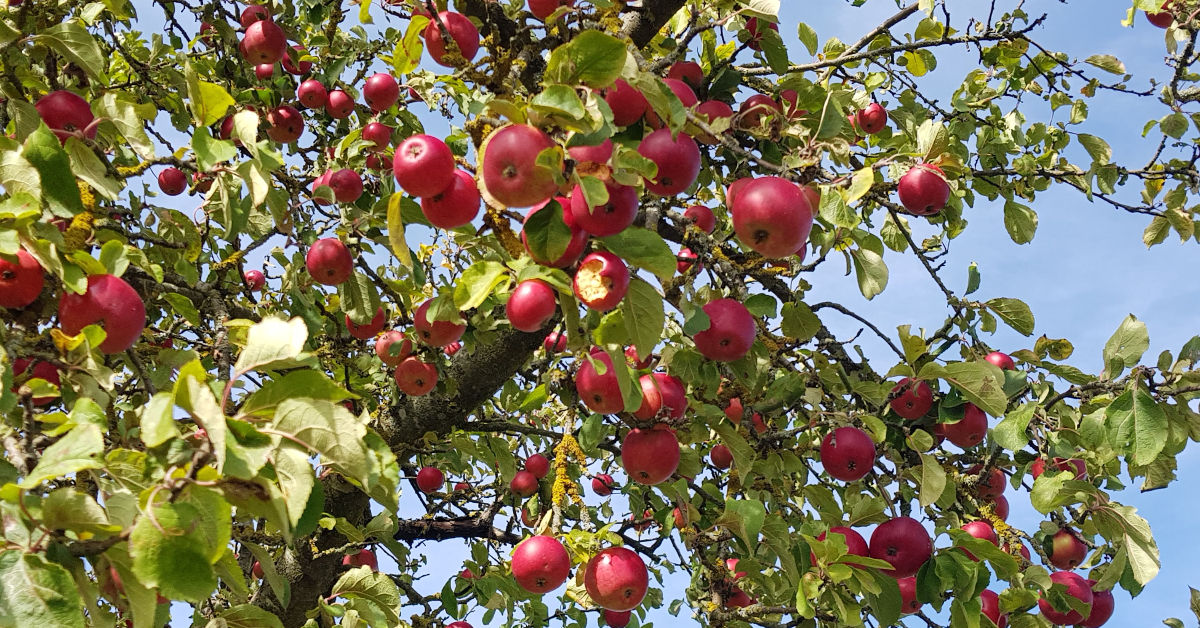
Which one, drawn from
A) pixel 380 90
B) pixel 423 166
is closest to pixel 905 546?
pixel 423 166

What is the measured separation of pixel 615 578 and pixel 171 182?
13.2 feet

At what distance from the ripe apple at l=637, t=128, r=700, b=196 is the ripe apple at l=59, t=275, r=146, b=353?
1.38 meters

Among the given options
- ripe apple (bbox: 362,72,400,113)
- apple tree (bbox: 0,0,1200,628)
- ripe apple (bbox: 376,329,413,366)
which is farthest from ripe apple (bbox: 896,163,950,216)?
ripe apple (bbox: 362,72,400,113)

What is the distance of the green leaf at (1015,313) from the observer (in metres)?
3.18

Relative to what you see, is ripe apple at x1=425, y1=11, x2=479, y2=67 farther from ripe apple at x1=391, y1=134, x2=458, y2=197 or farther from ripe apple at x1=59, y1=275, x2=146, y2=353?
ripe apple at x1=59, y1=275, x2=146, y2=353

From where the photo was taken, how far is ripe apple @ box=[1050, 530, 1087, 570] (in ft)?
10.8

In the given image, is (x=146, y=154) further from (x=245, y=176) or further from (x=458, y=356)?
(x=458, y=356)

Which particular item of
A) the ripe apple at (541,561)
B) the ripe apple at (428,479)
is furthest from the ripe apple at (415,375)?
the ripe apple at (428,479)

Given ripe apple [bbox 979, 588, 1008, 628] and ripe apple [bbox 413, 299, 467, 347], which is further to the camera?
ripe apple [bbox 979, 588, 1008, 628]

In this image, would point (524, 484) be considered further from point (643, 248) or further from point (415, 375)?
point (643, 248)

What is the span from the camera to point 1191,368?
247 cm

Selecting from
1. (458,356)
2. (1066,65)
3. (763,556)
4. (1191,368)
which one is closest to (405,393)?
(458,356)

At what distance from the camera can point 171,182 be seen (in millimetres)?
4988

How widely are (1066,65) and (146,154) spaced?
414cm
